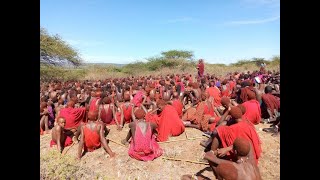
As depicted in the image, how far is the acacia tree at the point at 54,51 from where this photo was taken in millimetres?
25344

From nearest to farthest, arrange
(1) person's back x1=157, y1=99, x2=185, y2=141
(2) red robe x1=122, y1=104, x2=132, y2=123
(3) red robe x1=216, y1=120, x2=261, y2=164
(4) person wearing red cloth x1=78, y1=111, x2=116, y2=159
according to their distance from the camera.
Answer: (3) red robe x1=216, y1=120, x2=261, y2=164 < (4) person wearing red cloth x1=78, y1=111, x2=116, y2=159 < (1) person's back x1=157, y1=99, x2=185, y2=141 < (2) red robe x1=122, y1=104, x2=132, y2=123

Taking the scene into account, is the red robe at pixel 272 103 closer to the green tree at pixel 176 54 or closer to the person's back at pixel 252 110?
the person's back at pixel 252 110

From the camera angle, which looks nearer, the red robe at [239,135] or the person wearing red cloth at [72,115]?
the red robe at [239,135]

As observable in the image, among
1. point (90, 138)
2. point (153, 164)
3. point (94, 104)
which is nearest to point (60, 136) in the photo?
point (90, 138)

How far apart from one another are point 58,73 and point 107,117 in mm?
19584

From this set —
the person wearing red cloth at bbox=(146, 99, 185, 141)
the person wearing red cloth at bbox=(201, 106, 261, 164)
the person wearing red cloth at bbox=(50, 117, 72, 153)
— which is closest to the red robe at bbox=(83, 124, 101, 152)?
the person wearing red cloth at bbox=(50, 117, 72, 153)

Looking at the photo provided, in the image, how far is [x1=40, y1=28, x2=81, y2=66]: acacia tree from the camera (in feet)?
83.1

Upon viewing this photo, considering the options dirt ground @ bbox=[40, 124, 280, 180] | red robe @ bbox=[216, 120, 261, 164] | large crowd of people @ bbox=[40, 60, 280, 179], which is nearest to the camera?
large crowd of people @ bbox=[40, 60, 280, 179]

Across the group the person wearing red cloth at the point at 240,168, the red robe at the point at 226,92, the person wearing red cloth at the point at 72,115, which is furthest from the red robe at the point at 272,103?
the person wearing red cloth at the point at 72,115

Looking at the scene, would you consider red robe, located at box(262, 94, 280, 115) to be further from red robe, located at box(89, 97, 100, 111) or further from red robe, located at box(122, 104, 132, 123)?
red robe, located at box(89, 97, 100, 111)

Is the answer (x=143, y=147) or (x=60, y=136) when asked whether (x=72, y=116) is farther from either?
(x=143, y=147)
